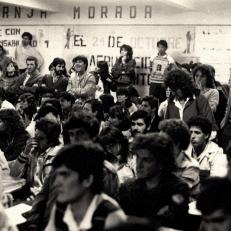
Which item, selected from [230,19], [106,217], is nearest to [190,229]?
[106,217]

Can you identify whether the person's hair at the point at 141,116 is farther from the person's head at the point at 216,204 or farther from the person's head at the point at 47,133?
the person's head at the point at 216,204

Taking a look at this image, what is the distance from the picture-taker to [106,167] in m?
3.65

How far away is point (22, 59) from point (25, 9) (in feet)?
4.06

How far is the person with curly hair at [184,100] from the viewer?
5.82 meters

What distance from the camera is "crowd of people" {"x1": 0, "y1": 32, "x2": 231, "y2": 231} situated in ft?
8.95

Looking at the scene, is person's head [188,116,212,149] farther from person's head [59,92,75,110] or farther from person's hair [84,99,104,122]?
person's head [59,92,75,110]

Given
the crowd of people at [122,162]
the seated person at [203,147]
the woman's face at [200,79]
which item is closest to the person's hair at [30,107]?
the crowd of people at [122,162]

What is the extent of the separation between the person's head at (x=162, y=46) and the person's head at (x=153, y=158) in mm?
7482

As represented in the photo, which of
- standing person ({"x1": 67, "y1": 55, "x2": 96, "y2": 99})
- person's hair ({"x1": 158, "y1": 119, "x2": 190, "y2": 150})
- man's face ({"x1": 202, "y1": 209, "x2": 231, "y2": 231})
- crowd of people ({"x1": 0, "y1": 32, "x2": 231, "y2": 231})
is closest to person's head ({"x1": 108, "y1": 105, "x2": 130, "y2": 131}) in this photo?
crowd of people ({"x1": 0, "y1": 32, "x2": 231, "y2": 231})

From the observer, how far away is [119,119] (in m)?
6.25

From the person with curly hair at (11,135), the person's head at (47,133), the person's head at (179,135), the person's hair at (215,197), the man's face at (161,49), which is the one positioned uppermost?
the man's face at (161,49)

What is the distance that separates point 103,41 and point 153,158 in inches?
361

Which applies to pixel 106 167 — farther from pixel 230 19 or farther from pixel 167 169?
pixel 230 19

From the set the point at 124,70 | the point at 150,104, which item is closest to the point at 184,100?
A: the point at 150,104
